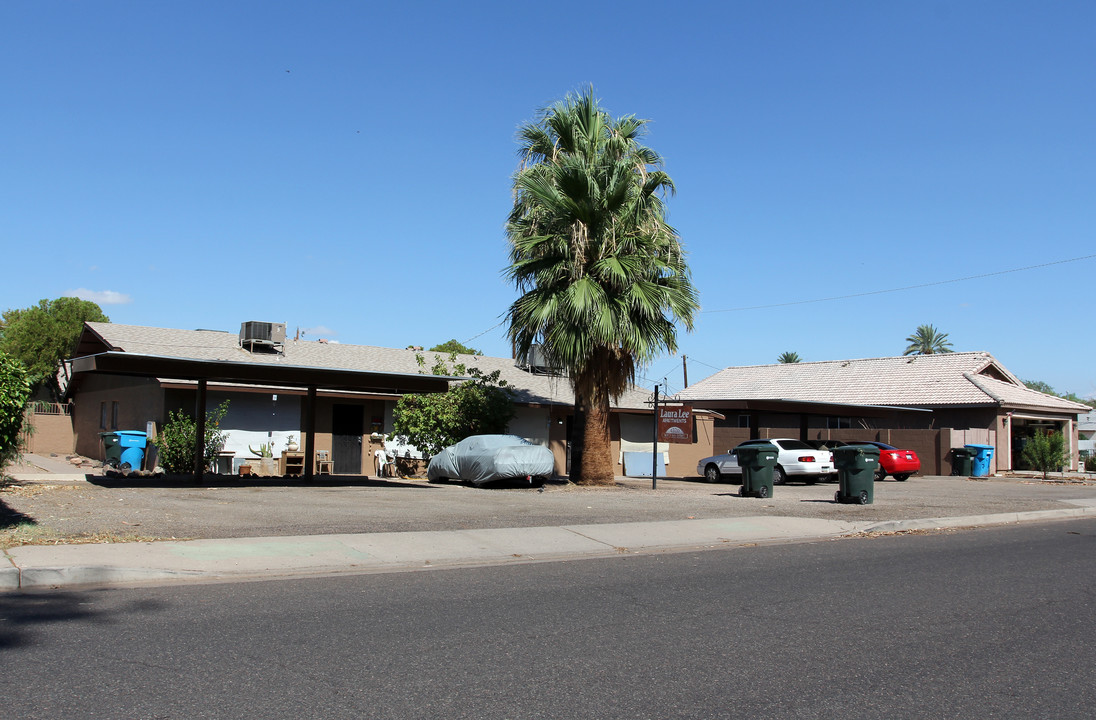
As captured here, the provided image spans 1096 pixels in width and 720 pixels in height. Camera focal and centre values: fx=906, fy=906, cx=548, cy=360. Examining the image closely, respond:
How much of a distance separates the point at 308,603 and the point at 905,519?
11.9 meters

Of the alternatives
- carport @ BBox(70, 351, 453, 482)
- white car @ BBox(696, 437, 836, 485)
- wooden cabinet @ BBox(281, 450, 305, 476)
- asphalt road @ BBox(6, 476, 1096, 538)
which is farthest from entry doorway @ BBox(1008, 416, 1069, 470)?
carport @ BBox(70, 351, 453, 482)

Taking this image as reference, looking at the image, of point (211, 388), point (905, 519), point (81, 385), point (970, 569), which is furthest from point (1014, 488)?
point (81, 385)

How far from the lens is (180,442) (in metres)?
23.4

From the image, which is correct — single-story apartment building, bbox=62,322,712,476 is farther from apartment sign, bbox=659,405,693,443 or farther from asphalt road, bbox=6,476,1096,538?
apartment sign, bbox=659,405,693,443

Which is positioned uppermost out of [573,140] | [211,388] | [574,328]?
[573,140]

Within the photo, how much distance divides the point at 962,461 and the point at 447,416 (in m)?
21.4

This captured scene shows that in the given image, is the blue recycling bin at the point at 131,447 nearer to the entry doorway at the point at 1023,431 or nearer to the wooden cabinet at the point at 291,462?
the wooden cabinet at the point at 291,462

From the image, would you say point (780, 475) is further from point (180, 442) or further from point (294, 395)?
point (180, 442)

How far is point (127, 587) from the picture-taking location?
8.55 m

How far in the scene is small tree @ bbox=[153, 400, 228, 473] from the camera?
2339 cm

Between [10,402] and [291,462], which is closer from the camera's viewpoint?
[10,402]

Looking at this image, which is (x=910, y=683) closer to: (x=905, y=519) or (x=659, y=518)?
(x=659, y=518)

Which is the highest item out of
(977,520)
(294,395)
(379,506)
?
(294,395)

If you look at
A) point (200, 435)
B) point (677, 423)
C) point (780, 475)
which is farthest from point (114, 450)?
point (780, 475)
